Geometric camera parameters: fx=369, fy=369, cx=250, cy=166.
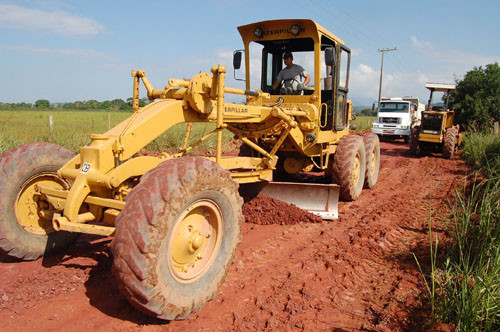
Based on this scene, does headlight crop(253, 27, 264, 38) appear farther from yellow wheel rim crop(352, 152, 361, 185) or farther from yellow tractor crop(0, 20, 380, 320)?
yellow wheel rim crop(352, 152, 361, 185)

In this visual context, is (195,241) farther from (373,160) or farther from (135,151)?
(373,160)

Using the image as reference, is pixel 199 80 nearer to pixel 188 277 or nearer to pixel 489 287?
pixel 188 277

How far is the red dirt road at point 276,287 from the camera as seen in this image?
290 centimetres

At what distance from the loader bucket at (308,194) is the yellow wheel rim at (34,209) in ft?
10.0

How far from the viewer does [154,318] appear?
292 centimetres

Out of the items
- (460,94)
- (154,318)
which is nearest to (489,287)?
(154,318)

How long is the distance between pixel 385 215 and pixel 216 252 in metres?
3.48

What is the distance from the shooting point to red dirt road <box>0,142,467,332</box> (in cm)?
290

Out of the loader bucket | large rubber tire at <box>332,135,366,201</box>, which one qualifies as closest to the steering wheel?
large rubber tire at <box>332,135,366,201</box>

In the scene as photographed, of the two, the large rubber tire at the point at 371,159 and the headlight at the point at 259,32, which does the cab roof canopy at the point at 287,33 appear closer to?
the headlight at the point at 259,32

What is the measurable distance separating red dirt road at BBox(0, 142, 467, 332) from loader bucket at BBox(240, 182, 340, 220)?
41 centimetres

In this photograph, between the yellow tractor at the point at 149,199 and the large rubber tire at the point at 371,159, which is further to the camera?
the large rubber tire at the point at 371,159

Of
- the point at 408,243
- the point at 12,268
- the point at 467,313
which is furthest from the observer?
the point at 408,243

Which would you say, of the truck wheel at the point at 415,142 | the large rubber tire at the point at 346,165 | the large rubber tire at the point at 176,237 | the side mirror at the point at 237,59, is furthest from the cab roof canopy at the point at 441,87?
the large rubber tire at the point at 176,237
